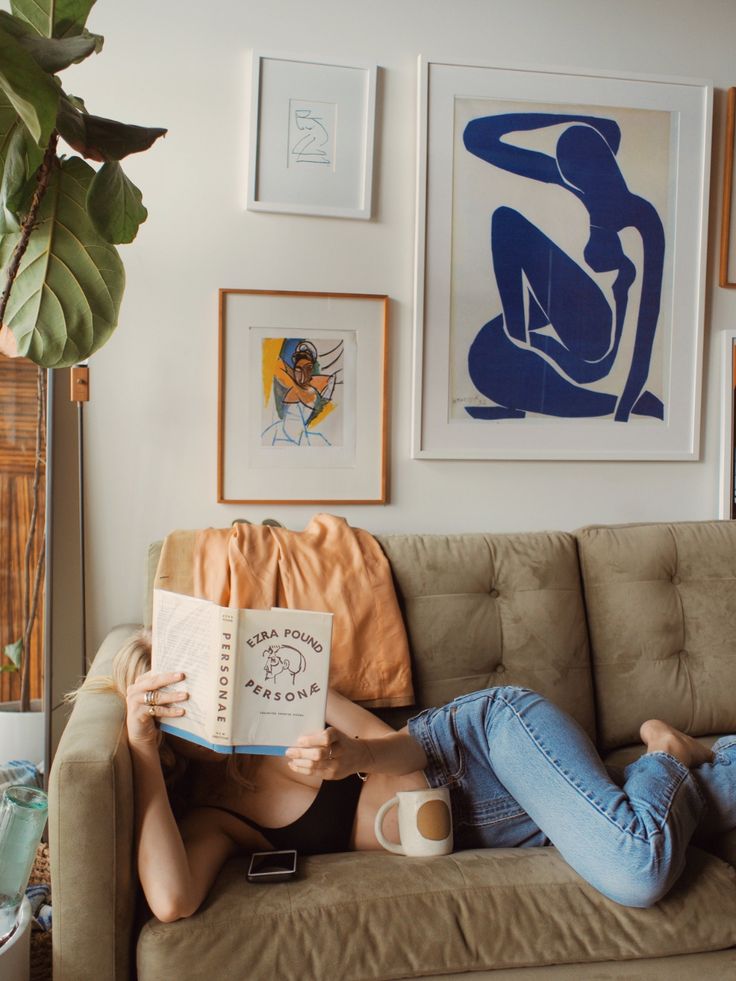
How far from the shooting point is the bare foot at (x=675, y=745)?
1.77m

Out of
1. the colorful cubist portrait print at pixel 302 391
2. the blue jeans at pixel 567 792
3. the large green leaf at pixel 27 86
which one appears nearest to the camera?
the large green leaf at pixel 27 86

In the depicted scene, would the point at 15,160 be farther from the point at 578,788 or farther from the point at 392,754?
the point at 578,788

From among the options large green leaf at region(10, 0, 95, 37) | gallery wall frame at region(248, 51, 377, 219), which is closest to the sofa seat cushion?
large green leaf at region(10, 0, 95, 37)

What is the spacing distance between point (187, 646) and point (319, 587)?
2.02 feet

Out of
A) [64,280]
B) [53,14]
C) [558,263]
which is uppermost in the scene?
[53,14]

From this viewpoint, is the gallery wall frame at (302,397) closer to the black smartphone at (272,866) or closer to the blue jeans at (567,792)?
the blue jeans at (567,792)

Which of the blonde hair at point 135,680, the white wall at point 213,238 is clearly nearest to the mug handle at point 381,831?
the blonde hair at point 135,680

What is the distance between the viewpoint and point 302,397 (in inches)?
92.5

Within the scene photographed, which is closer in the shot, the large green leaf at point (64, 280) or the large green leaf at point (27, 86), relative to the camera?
the large green leaf at point (27, 86)

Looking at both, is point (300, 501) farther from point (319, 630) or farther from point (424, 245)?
point (319, 630)

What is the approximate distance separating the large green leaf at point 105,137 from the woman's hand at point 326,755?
1.09 m

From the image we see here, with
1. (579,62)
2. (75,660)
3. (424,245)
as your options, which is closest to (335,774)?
(75,660)

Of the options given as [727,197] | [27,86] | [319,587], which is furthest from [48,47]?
[727,197]

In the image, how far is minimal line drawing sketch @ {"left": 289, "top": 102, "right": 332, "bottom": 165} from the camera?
2.29 meters
